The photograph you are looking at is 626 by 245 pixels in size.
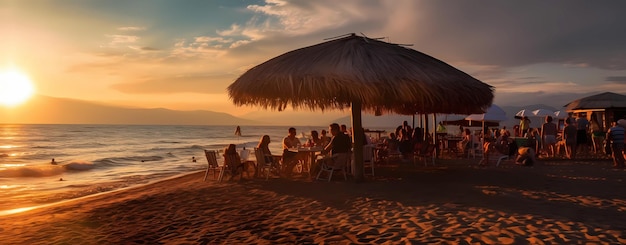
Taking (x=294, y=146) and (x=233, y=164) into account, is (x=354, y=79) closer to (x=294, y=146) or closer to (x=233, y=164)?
(x=233, y=164)

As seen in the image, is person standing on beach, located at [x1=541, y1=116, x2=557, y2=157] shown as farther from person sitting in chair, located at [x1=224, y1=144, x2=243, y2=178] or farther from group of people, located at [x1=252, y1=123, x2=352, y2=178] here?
person sitting in chair, located at [x1=224, y1=144, x2=243, y2=178]

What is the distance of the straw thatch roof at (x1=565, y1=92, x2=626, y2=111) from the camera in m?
18.4

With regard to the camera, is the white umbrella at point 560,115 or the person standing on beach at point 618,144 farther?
the white umbrella at point 560,115

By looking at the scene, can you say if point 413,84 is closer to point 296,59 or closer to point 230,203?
point 296,59

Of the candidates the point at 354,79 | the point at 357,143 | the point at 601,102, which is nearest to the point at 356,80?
the point at 354,79

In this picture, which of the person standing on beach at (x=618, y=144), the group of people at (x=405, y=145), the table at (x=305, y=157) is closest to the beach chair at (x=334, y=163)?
the table at (x=305, y=157)

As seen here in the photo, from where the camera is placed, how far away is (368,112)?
13.7m

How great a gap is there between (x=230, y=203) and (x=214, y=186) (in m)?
2.00

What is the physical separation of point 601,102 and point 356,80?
16261 mm

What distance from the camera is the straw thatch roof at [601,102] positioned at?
18438 millimetres

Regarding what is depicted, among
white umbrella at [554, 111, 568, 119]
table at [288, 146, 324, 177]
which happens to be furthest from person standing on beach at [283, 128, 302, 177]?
white umbrella at [554, 111, 568, 119]

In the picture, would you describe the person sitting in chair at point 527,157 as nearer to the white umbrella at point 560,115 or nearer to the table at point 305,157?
the table at point 305,157

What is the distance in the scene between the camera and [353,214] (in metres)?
6.09

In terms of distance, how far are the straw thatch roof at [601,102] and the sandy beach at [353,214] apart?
10.5 metres
